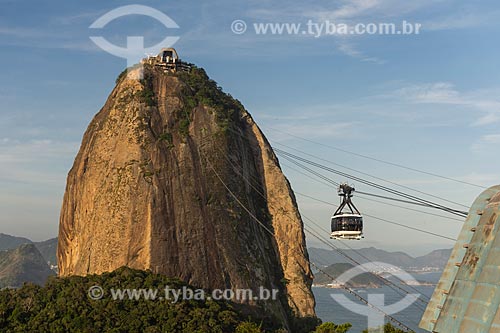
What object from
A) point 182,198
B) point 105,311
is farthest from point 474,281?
point 182,198

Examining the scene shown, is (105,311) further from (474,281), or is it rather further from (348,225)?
(474,281)

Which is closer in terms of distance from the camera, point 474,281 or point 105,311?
point 474,281

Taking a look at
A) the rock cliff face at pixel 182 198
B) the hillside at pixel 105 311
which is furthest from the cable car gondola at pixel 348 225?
the rock cliff face at pixel 182 198

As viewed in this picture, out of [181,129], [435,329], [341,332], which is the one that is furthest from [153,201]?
[435,329]

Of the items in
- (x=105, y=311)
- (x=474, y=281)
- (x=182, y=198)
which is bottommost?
(x=105, y=311)

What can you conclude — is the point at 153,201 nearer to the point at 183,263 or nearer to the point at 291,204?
the point at 183,263

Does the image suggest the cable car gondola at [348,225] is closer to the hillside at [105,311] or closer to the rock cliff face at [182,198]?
the hillside at [105,311]

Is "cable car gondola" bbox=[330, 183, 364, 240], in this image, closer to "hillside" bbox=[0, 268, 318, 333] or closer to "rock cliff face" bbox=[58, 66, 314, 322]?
"hillside" bbox=[0, 268, 318, 333]

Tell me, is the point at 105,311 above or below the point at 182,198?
below
